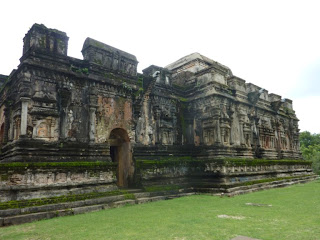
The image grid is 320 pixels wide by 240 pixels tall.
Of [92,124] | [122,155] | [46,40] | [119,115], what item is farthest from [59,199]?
[46,40]

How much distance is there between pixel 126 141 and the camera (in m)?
12.8

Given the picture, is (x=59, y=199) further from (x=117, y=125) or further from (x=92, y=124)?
(x=117, y=125)

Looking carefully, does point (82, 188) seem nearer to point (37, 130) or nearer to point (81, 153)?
point (81, 153)

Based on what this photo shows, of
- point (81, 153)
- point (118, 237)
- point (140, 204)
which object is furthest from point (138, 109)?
point (118, 237)

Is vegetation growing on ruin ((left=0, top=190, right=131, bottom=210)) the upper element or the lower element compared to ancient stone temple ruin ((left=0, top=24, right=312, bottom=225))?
lower

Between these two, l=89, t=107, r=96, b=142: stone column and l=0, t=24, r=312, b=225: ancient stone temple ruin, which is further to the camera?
l=89, t=107, r=96, b=142: stone column

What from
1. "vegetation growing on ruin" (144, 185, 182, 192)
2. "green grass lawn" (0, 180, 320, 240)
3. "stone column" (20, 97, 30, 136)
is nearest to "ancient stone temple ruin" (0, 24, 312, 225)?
"stone column" (20, 97, 30, 136)

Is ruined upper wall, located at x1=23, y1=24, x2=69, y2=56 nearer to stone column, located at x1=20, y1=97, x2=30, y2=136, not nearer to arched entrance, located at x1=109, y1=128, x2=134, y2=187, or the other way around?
stone column, located at x1=20, y1=97, x2=30, y2=136

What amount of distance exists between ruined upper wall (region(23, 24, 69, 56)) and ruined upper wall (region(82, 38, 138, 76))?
113cm

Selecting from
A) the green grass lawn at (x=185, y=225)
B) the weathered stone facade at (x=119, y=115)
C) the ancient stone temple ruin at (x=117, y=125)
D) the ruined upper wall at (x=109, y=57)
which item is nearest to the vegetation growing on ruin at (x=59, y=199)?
the ancient stone temple ruin at (x=117, y=125)

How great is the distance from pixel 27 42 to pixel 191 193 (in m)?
10.1

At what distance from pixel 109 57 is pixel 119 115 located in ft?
9.63

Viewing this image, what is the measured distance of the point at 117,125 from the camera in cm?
1234

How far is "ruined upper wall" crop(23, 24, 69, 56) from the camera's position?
33.8ft
